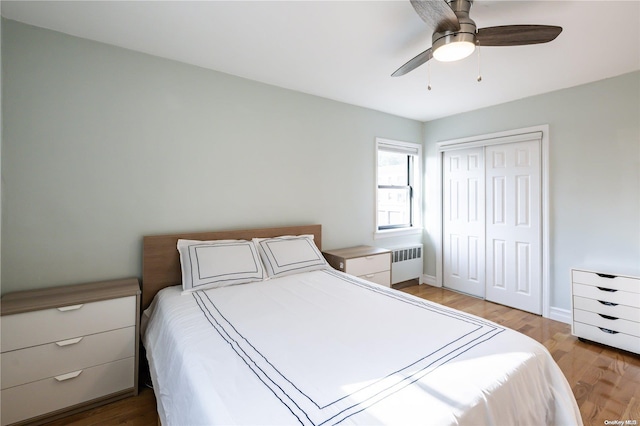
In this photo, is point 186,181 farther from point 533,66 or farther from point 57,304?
point 533,66

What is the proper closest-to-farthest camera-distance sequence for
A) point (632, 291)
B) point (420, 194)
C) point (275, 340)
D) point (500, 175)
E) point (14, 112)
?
point (275, 340), point (14, 112), point (632, 291), point (500, 175), point (420, 194)

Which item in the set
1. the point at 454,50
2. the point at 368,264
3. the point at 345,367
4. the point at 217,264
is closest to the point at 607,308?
the point at 368,264

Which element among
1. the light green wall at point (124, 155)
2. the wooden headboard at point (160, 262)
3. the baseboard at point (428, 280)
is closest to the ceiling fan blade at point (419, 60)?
the light green wall at point (124, 155)

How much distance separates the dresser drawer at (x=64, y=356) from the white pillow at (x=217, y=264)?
50 cm

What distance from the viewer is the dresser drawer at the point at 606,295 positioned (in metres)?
2.38

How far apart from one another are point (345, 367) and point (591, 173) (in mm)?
3341

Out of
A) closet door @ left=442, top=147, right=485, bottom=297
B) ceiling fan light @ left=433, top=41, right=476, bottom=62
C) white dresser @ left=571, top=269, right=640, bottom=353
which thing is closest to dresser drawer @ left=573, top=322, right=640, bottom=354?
white dresser @ left=571, top=269, right=640, bottom=353

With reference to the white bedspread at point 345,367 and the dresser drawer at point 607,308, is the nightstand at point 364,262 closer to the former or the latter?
the white bedspread at point 345,367

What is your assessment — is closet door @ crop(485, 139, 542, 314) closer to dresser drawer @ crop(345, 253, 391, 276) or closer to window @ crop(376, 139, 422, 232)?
window @ crop(376, 139, 422, 232)

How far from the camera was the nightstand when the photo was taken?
3012 mm

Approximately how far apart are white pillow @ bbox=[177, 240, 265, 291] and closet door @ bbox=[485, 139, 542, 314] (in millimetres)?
3022

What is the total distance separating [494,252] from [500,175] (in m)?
0.99

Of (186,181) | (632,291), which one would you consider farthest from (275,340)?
(632,291)

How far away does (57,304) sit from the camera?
1.68m
